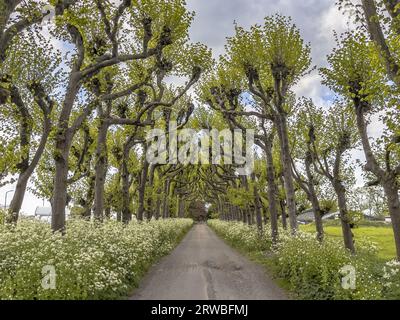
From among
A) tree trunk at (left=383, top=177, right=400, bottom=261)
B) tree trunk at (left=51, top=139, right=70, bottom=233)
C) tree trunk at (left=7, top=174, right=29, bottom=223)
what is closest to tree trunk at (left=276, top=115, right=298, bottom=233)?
tree trunk at (left=383, top=177, right=400, bottom=261)

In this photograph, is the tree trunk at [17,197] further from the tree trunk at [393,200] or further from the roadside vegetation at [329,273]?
the tree trunk at [393,200]

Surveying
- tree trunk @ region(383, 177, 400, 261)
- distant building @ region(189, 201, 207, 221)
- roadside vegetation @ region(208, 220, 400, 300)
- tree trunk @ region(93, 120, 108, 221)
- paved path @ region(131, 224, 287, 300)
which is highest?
distant building @ region(189, 201, 207, 221)

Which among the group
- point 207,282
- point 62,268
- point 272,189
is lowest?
point 207,282

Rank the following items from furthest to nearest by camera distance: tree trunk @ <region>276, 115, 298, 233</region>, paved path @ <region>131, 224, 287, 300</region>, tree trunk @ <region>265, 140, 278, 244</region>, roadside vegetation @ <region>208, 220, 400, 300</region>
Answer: tree trunk @ <region>265, 140, 278, 244</region> → tree trunk @ <region>276, 115, 298, 233</region> → paved path @ <region>131, 224, 287, 300</region> → roadside vegetation @ <region>208, 220, 400, 300</region>

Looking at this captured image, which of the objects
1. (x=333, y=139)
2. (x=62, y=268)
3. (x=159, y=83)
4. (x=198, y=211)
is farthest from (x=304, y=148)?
(x=198, y=211)

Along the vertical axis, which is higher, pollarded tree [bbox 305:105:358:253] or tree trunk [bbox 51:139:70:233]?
pollarded tree [bbox 305:105:358:253]

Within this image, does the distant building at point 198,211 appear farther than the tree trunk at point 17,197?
Yes

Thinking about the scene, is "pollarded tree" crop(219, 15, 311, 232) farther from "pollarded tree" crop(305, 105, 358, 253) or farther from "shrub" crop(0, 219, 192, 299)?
"shrub" crop(0, 219, 192, 299)

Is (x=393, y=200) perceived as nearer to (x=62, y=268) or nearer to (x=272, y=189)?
(x=272, y=189)

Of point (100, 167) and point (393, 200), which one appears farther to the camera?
point (100, 167)

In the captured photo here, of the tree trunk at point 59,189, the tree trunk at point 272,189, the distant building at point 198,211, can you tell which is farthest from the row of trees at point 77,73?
the distant building at point 198,211

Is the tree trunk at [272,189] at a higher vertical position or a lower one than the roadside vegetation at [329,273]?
higher
